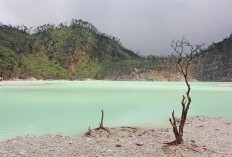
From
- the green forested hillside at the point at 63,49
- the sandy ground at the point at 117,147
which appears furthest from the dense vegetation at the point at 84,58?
the sandy ground at the point at 117,147

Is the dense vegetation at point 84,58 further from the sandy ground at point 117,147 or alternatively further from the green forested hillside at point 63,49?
the sandy ground at point 117,147

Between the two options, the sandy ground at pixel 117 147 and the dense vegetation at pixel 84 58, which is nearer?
the sandy ground at pixel 117 147

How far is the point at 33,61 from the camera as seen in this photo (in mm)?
129375

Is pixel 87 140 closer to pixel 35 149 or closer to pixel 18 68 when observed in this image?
pixel 35 149

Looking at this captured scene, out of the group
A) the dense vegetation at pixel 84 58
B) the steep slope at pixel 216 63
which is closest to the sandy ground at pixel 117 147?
the dense vegetation at pixel 84 58

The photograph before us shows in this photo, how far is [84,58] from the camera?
15012 cm

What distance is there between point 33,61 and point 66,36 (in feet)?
74.5

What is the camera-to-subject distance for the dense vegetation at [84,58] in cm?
12925

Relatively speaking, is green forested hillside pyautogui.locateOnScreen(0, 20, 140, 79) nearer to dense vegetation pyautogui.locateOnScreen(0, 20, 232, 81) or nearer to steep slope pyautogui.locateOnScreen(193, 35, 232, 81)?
dense vegetation pyautogui.locateOnScreen(0, 20, 232, 81)

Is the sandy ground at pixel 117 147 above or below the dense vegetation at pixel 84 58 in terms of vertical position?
below

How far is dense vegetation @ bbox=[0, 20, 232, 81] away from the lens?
129250 mm

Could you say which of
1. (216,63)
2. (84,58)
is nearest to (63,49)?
(84,58)

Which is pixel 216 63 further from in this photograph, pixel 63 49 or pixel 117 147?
pixel 117 147

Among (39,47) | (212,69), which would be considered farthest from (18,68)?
(212,69)
